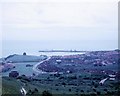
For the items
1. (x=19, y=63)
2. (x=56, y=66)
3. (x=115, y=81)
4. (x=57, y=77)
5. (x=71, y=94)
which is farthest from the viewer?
(x=19, y=63)

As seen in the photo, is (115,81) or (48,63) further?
(48,63)

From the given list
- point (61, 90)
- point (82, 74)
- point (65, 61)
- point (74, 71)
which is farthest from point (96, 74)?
point (65, 61)

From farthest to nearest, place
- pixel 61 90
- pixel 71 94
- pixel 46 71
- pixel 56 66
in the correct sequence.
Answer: pixel 56 66 → pixel 46 71 → pixel 61 90 → pixel 71 94

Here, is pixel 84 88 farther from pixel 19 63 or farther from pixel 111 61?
pixel 19 63

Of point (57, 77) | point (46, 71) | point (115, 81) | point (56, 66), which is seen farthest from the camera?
point (56, 66)

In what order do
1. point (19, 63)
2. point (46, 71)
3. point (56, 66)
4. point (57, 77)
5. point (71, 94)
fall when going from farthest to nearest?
point (19, 63) < point (56, 66) < point (46, 71) < point (57, 77) < point (71, 94)

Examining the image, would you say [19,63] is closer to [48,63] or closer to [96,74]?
[48,63]

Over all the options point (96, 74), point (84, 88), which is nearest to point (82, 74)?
point (96, 74)

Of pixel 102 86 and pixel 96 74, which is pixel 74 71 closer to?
pixel 96 74

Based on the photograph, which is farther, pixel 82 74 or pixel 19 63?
pixel 19 63
